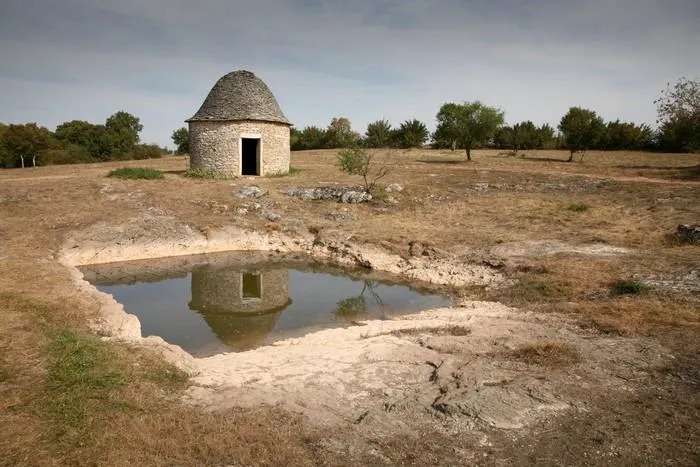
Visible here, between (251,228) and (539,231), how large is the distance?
10.5 metres

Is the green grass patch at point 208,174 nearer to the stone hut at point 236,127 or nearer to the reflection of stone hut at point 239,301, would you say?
the stone hut at point 236,127

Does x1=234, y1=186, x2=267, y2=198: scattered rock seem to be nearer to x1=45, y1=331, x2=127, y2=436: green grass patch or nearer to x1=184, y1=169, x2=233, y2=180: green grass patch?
x1=184, y1=169, x2=233, y2=180: green grass patch

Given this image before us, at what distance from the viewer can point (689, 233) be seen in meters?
13.3

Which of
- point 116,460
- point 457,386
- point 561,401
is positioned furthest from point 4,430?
point 561,401

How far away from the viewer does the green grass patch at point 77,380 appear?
5172mm

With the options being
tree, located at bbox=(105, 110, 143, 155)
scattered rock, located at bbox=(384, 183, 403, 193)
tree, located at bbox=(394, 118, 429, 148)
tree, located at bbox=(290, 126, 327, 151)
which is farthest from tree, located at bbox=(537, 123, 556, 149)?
tree, located at bbox=(105, 110, 143, 155)

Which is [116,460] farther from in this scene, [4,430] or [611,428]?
[611,428]

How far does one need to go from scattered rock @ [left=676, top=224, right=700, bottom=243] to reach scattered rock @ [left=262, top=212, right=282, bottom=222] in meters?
13.7

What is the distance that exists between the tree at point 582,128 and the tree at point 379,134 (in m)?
22.1

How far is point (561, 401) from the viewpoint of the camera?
591cm

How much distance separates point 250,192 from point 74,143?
49803mm

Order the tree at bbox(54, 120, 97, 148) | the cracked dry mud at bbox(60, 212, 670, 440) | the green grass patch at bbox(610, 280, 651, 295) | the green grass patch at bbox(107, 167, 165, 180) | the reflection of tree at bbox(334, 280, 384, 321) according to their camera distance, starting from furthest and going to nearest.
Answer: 1. the tree at bbox(54, 120, 97, 148)
2. the green grass patch at bbox(107, 167, 165, 180)
3. the reflection of tree at bbox(334, 280, 384, 321)
4. the green grass patch at bbox(610, 280, 651, 295)
5. the cracked dry mud at bbox(60, 212, 670, 440)

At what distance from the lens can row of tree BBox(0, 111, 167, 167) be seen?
39.4 meters

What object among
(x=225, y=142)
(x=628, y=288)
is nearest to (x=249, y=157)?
(x=225, y=142)
